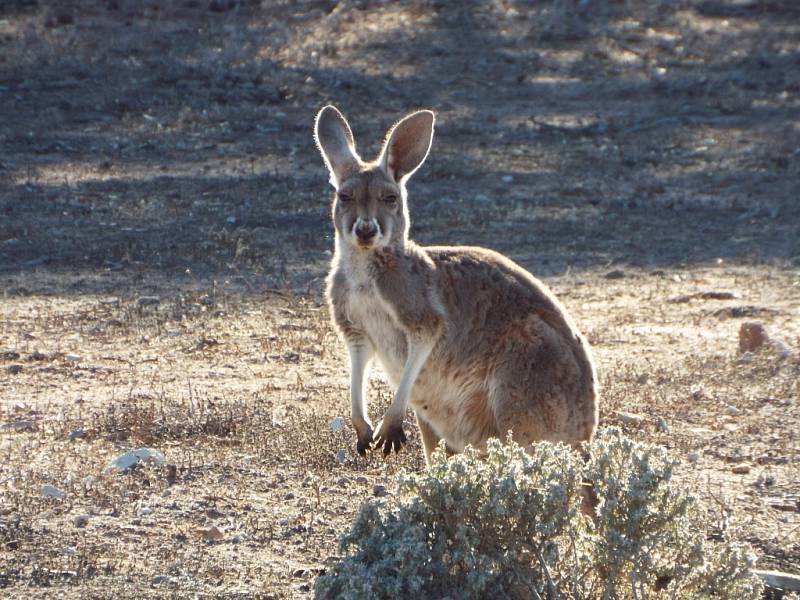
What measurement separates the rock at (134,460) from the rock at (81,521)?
1.54 ft

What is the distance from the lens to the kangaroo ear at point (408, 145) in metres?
5.43

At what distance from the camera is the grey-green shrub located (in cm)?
370

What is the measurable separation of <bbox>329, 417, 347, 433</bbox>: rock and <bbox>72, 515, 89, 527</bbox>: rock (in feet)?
4.80

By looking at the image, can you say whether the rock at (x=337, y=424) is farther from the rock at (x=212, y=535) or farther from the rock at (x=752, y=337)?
the rock at (x=752, y=337)

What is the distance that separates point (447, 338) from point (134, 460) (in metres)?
1.35

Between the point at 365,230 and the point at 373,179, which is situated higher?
the point at 373,179

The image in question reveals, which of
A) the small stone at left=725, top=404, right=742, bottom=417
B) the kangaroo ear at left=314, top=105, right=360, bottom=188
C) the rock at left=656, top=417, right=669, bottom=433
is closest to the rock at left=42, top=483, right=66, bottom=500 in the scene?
the kangaroo ear at left=314, top=105, right=360, bottom=188

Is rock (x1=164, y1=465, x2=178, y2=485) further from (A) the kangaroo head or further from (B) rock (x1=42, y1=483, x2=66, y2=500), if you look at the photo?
(A) the kangaroo head

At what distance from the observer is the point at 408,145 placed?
548cm

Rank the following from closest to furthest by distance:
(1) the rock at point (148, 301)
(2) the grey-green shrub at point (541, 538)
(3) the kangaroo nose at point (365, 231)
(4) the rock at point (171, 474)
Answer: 1. (2) the grey-green shrub at point (541, 538)
2. (3) the kangaroo nose at point (365, 231)
3. (4) the rock at point (171, 474)
4. (1) the rock at point (148, 301)

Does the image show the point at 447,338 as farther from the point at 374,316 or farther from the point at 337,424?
the point at 337,424

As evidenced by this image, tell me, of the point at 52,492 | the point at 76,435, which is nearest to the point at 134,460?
the point at 52,492

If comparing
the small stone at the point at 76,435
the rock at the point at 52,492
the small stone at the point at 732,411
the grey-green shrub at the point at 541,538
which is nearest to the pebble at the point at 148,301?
the small stone at the point at 76,435

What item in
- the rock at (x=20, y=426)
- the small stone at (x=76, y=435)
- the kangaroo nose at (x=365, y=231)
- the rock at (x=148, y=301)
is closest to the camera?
the kangaroo nose at (x=365, y=231)
